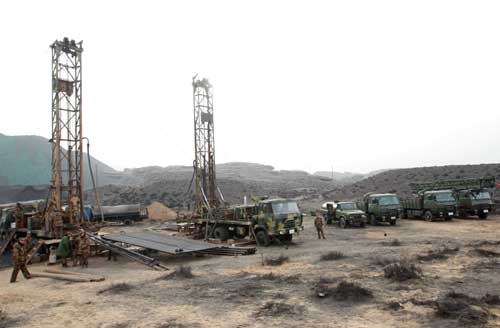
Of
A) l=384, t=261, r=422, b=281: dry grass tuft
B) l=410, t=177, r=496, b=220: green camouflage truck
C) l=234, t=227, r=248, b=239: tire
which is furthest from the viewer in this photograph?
l=410, t=177, r=496, b=220: green camouflage truck

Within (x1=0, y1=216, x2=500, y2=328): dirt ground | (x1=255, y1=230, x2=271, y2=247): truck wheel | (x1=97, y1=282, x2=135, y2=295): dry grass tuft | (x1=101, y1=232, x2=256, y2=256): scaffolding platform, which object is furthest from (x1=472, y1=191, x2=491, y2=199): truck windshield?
(x1=97, y1=282, x2=135, y2=295): dry grass tuft

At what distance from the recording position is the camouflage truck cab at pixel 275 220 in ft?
59.6

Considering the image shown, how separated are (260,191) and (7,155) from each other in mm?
72272

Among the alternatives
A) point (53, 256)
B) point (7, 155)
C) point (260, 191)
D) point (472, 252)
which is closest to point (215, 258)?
point (53, 256)

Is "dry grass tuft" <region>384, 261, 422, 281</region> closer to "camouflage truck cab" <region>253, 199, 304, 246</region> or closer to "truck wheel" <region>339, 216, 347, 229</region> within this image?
"camouflage truck cab" <region>253, 199, 304, 246</region>

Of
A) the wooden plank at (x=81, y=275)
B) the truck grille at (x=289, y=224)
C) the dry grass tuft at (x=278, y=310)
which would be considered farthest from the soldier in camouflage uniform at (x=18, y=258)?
the truck grille at (x=289, y=224)

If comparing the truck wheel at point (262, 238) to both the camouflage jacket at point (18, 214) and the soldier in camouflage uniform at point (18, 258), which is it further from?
the camouflage jacket at point (18, 214)

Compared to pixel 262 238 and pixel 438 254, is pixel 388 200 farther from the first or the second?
pixel 438 254

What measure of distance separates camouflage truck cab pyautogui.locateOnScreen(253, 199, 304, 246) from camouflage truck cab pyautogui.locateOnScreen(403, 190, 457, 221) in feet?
42.7

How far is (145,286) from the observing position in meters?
11.3

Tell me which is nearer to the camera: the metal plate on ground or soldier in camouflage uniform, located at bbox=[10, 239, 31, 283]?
soldier in camouflage uniform, located at bbox=[10, 239, 31, 283]

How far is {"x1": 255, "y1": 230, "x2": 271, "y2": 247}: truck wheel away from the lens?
60.4 feet

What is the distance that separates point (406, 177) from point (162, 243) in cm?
4332

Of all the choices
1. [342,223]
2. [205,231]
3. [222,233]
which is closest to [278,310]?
[222,233]
